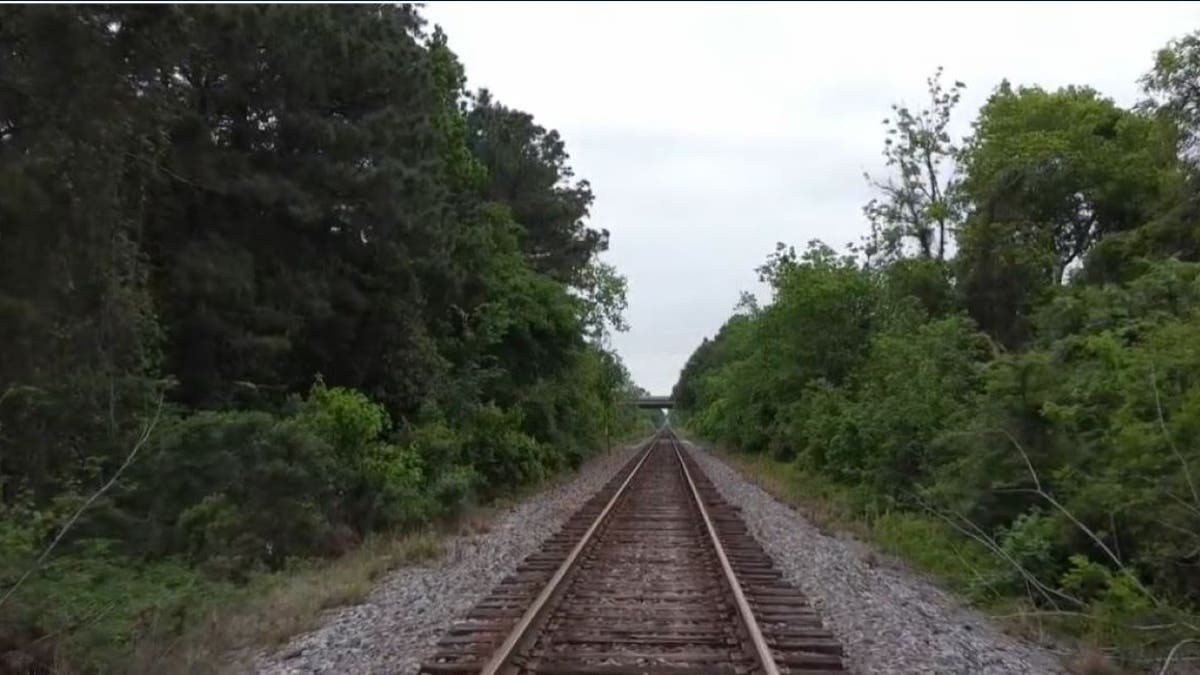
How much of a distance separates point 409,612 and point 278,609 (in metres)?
1.50

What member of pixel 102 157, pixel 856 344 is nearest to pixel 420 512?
pixel 102 157

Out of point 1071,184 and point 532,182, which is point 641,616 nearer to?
point 1071,184

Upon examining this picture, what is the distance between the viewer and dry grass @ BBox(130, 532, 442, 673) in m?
9.16

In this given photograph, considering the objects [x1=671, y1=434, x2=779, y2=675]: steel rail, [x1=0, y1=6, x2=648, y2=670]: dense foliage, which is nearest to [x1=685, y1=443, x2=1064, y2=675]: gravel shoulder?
[x1=671, y1=434, x2=779, y2=675]: steel rail

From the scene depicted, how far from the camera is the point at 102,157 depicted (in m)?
11.3

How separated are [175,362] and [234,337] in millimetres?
1263

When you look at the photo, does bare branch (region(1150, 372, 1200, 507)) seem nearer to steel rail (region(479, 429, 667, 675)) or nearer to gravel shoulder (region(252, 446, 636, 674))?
steel rail (region(479, 429, 667, 675))

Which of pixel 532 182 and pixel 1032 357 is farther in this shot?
pixel 532 182

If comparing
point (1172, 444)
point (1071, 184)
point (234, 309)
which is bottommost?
point (1172, 444)

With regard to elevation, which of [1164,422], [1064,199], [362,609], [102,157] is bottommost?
[362,609]

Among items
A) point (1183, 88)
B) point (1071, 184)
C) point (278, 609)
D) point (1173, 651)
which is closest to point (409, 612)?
point (278, 609)

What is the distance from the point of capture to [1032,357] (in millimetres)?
16109

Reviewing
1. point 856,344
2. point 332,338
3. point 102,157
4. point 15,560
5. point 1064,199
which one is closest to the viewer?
point 15,560

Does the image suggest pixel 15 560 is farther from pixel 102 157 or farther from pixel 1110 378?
pixel 1110 378
